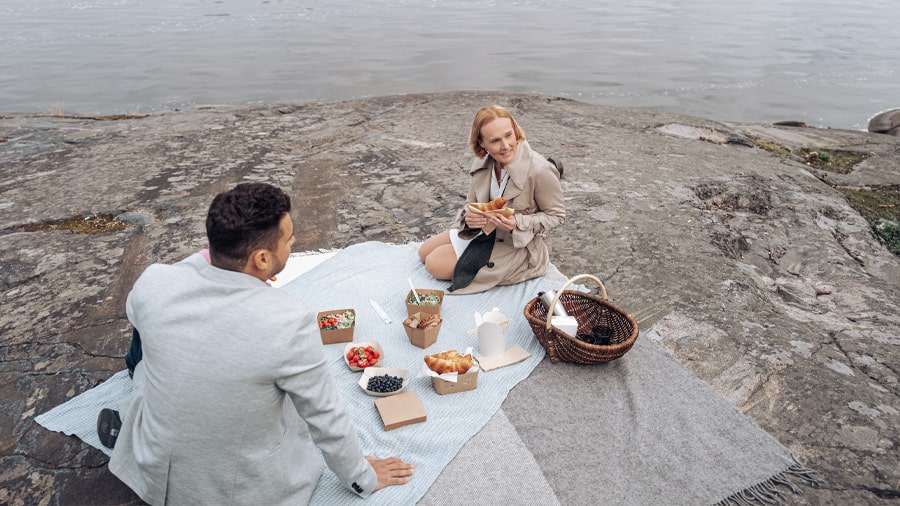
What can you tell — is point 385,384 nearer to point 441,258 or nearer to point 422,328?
point 422,328

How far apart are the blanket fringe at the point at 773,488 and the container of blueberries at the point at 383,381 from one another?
1.60 m

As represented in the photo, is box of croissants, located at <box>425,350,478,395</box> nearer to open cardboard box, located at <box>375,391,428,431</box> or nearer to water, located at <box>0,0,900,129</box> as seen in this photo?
open cardboard box, located at <box>375,391,428,431</box>

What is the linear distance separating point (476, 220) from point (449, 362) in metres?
1.07

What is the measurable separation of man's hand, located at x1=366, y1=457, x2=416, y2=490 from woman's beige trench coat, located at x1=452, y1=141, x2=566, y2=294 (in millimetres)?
1666

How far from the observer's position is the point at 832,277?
4629mm

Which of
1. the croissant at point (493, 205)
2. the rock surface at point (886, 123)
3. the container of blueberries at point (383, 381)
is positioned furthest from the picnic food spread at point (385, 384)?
the rock surface at point (886, 123)

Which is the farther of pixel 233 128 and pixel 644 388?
pixel 233 128

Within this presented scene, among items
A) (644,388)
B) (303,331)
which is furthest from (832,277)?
(303,331)

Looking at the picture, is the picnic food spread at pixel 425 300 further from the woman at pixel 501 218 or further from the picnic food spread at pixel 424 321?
the woman at pixel 501 218

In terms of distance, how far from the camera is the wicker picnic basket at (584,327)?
10.5ft

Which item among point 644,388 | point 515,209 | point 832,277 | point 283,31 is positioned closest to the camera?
point 644,388

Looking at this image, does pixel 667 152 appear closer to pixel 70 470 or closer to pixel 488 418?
pixel 488 418

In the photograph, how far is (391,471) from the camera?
2549mm

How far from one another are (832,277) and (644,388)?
2.53 meters
